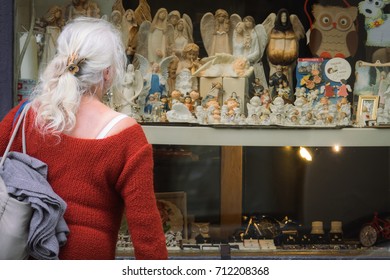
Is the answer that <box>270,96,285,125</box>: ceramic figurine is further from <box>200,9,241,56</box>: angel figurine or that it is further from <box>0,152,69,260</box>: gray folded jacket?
<box>0,152,69,260</box>: gray folded jacket

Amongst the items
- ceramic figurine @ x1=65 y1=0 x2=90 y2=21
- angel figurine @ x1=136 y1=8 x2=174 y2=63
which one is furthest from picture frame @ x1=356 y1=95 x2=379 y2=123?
ceramic figurine @ x1=65 y1=0 x2=90 y2=21

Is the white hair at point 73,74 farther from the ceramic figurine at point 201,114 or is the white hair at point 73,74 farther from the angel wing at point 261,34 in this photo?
the angel wing at point 261,34

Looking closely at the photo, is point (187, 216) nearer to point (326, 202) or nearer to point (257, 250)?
point (257, 250)

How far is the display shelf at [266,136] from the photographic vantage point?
4.43 metres

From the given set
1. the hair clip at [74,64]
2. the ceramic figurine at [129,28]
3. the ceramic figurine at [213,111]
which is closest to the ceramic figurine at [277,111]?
the ceramic figurine at [213,111]

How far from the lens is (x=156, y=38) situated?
180 inches

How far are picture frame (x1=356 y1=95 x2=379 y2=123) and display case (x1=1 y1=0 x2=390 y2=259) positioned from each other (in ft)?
0.23

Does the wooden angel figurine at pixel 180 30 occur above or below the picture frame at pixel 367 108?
above

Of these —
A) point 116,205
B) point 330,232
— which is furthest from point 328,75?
point 116,205

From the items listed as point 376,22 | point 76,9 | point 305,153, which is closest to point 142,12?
point 76,9

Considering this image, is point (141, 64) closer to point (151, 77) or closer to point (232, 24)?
point (151, 77)

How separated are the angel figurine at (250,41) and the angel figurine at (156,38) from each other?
39 centimetres

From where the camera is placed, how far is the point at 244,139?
14.7 ft

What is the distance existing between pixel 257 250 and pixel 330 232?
0.49 m
